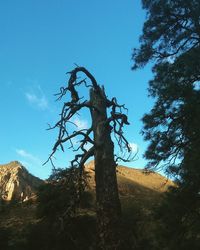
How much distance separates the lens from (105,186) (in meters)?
6.33

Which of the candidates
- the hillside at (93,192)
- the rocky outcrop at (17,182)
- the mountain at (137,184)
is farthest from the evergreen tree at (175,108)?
the rocky outcrop at (17,182)

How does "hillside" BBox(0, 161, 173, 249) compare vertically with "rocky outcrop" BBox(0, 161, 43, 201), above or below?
below

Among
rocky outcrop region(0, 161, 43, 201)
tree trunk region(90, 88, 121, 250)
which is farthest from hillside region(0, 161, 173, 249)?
tree trunk region(90, 88, 121, 250)

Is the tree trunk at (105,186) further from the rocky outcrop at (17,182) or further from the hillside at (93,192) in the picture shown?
the rocky outcrop at (17,182)

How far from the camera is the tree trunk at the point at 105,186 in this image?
589cm

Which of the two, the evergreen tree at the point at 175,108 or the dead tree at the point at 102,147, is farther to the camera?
the evergreen tree at the point at 175,108

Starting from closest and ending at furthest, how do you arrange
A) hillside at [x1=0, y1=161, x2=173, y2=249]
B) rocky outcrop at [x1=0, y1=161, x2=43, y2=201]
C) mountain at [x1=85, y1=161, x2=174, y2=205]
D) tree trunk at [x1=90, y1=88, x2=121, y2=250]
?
tree trunk at [x1=90, y1=88, x2=121, y2=250]
hillside at [x1=0, y1=161, x2=173, y2=249]
mountain at [x1=85, y1=161, x2=174, y2=205]
rocky outcrop at [x1=0, y1=161, x2=43, y2=201]

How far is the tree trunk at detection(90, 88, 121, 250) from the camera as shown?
5.89 meters

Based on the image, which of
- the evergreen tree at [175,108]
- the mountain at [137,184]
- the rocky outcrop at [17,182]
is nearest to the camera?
the evergreen tree at [175,108]

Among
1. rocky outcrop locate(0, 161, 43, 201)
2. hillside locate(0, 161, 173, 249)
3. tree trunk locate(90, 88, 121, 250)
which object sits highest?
rocky outcrop locate(0, 161, 43, 201)

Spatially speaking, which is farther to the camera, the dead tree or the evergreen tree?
the evergreen tree

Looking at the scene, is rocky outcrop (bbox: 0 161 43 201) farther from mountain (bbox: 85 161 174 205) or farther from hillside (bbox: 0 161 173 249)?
mountain (bbox: 85 161 174 205)

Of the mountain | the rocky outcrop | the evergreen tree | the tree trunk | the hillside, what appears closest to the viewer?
the tree trunk

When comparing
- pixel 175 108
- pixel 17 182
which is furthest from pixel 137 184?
pixel 175 108
